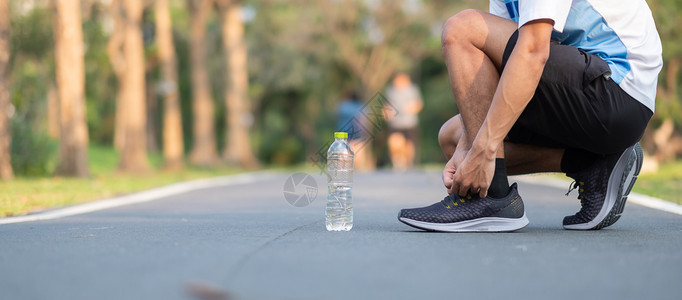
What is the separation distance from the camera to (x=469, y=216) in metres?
4.72

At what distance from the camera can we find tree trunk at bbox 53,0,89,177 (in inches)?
571

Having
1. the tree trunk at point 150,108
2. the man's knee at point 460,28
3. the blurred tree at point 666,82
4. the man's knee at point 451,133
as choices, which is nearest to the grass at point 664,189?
the man's knee at point 451,133

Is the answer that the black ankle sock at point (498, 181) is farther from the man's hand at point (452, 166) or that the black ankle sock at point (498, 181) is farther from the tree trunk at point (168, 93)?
the tree trunk at point (168, 93)

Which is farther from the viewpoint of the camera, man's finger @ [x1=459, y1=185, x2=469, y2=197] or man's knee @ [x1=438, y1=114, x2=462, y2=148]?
man's knee @ [x1=438, y1=114, x2=462, y2=148]

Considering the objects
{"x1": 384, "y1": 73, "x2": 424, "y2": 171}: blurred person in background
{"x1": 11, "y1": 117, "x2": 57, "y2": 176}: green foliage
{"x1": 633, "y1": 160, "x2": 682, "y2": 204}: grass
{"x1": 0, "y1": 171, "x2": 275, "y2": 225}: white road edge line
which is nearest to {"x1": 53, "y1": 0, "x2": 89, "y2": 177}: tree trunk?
{"x1": 11, "y1": 117, "x2": 57, "y2": 176}: green foliage

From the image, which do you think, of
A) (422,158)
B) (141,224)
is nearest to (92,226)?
(141,224)

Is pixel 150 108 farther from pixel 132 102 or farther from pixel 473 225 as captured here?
pixel 473 225

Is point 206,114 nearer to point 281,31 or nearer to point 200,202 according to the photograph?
point 281,31

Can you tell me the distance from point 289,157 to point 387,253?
35.6 m

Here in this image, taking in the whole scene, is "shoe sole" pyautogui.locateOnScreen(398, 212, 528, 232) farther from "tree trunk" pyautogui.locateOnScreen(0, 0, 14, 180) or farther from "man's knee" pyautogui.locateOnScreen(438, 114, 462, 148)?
"tree trunk" pyautogui.locateOnScreen(0, 0, 14, 180)

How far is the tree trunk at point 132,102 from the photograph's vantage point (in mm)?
18531

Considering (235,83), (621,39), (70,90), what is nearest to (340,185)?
(621,39)

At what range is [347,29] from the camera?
120 feet

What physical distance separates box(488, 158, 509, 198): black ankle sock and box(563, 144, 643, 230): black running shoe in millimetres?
564
